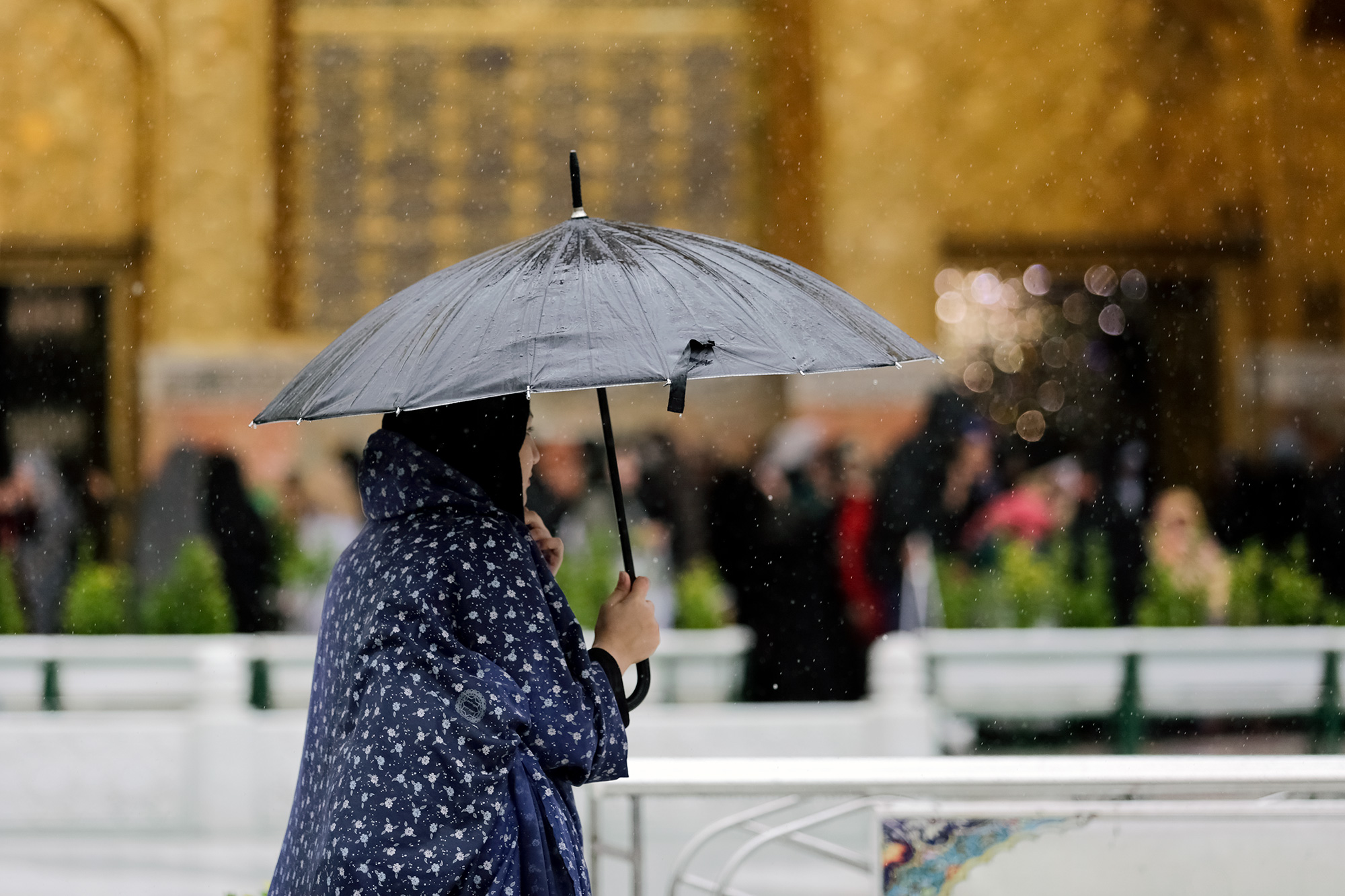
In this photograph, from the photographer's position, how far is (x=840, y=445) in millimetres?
6820

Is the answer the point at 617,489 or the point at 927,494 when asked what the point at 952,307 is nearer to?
the point at 927,494

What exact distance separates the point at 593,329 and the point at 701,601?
4.49 metres

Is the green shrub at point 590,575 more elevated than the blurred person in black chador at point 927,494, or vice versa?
the blurred person in black chador at point 927,494

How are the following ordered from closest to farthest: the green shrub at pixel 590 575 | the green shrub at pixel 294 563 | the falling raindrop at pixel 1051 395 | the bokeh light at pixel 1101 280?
the green shrub at pixel 590 575 → the green shrub at pixel 294 563 → the bokeh light at pixel 1101 280 → the falling raindrop at pixel 1051 395

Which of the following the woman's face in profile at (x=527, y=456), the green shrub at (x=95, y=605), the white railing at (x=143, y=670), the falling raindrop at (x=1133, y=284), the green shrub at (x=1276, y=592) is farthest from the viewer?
the falling raindrop at (x=1133, y=284)

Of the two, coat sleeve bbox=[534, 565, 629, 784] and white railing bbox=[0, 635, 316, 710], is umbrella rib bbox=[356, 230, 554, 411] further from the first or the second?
white railing bbox=[0, 635, 316, 710]

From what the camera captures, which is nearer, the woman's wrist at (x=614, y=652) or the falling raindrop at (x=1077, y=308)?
the woman's wrist at (x=614, y=652)

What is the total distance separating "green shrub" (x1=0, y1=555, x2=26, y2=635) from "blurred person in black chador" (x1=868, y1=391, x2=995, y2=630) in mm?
3618

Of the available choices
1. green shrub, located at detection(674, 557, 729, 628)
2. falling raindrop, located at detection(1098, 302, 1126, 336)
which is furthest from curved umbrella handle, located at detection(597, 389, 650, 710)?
falling raindrop, located at detection(1098, 302, 1126, 336)

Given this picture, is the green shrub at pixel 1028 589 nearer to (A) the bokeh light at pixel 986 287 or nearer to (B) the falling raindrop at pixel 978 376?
(A) the bokeh light at pixel 986 287

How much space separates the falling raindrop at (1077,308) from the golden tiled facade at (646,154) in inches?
19.0

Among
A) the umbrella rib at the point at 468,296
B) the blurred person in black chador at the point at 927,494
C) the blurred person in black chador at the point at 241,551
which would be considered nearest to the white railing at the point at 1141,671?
the blurred person in black chador at the point at 927,494

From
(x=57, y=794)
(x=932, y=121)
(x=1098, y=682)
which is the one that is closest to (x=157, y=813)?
(x=57, y=794)

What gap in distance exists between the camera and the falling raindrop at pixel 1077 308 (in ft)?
26.0
